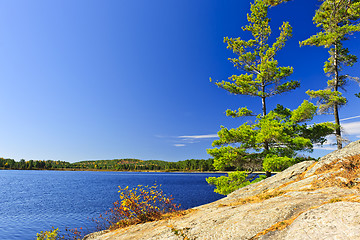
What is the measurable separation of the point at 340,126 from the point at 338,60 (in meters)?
7.08

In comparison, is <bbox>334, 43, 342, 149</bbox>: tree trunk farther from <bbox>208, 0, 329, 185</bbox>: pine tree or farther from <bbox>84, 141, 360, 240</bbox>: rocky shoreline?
<bbox>84, 141, 360, 240</bbox>: rocky shoreline

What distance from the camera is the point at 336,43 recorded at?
20156 mm

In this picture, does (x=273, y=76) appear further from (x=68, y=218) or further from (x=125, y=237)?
(x=68, y=218)

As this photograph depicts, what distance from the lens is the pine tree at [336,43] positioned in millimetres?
17453

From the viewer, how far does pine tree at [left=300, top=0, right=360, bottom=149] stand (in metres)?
17.5

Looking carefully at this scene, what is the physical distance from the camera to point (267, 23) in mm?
20188

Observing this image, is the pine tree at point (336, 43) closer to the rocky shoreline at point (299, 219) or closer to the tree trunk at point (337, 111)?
the tree trunk at point (337, 111)

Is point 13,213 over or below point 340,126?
below

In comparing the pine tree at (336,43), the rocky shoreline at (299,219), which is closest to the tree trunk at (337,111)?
the pine tree at (336,43)

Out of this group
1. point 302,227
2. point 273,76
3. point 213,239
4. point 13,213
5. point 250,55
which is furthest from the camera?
point 13,213

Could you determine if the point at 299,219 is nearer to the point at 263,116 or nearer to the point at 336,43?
the point at 263,116

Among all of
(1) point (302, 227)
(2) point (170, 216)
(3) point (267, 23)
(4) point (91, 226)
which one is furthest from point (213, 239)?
(3) point (267, 23)

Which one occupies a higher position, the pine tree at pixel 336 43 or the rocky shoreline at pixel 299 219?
the pine tree at pixel 336 43

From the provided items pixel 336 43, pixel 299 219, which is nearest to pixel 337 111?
pixel 336 43
